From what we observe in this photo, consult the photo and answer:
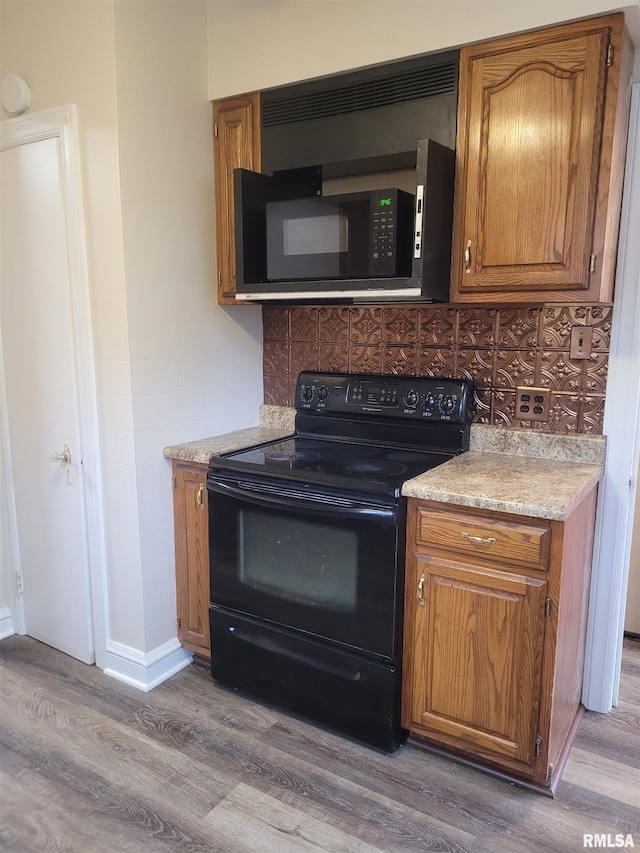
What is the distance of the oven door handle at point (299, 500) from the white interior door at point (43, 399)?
2.18ft

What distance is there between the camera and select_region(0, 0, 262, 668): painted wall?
206 centimetres

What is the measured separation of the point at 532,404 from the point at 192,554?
4.59ft

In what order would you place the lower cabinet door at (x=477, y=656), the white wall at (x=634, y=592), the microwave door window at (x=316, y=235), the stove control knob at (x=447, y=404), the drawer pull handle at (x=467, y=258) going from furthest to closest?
the white wall at (x=634, y=592)
the stove control knob at (x=447, y=404)
the microwave door window at (x=316, y=235)
the drawer pull handle at (x=467, y=258)
the lower cabinet door at (x=477, y=656)

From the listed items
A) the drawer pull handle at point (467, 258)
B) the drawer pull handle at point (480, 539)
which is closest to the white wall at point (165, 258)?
the drawer pull handle at point (467, 258)

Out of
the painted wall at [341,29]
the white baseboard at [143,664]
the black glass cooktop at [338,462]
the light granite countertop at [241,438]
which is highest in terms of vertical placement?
the painted wall at [341,29]

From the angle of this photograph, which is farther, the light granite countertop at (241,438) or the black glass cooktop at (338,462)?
the light granite countertop at (241,438)

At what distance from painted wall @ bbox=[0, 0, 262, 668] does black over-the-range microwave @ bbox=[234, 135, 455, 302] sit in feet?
0.90

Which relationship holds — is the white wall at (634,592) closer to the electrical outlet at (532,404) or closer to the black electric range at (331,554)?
the electrical outlet at (532,404)

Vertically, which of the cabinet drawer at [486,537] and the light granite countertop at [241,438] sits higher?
the light granite countertop at [241,438]

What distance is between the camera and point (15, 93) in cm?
222

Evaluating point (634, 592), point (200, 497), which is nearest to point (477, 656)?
point (200, 497)

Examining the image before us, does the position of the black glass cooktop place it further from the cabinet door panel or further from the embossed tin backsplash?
the cabinet door panel

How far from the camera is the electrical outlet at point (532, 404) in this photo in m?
2.12

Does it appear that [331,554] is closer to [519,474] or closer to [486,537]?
[486,537]
